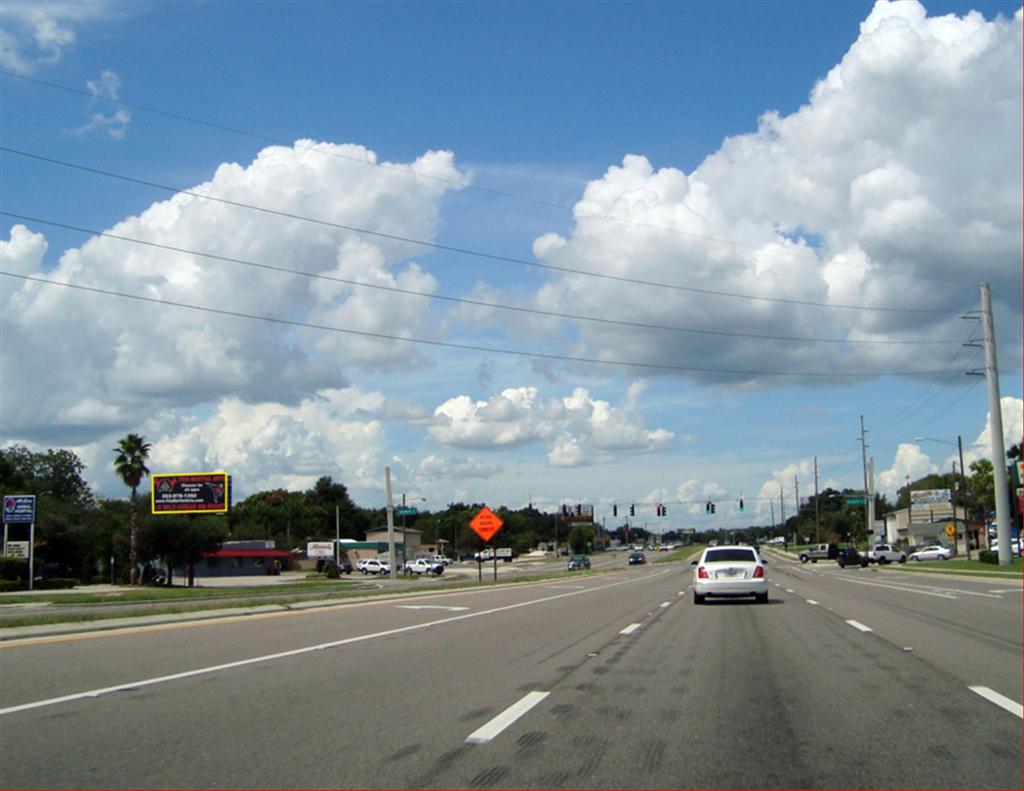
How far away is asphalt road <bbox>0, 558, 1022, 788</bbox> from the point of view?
24.7 ft

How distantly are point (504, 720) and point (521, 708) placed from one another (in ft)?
2.24

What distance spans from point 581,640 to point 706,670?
4.64 meters

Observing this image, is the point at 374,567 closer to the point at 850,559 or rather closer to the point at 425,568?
the point at 425,568

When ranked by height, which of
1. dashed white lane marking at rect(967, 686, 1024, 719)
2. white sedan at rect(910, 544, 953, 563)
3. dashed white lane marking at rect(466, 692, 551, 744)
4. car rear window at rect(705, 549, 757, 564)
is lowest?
white sedan at rect(910, 544, 953, 563)

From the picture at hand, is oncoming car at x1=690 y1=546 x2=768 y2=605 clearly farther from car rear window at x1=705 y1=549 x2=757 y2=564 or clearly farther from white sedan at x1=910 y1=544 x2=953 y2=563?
white sedan at x1=910 y1=544 x2=953 y2=563

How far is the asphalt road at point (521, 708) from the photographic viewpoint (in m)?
7.54

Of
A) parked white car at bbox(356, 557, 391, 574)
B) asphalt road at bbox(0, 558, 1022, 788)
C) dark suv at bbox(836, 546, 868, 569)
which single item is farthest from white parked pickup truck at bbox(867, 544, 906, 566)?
asphalt road at bbox(0, 558, 1022, 788)

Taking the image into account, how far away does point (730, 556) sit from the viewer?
90.3 ft

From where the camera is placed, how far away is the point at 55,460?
14775cm

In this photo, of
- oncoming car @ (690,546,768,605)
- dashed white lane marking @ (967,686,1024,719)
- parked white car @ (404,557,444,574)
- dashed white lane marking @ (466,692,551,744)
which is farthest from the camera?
parked white car @ (404,557,444,574)

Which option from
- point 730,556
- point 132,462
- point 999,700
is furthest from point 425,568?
point 999,700

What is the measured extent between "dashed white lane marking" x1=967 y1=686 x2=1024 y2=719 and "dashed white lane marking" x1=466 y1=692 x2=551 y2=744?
4.47 m

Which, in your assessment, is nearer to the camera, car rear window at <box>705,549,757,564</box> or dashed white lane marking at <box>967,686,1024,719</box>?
dashed white lane marking at <box>967,686,1024,719</box>

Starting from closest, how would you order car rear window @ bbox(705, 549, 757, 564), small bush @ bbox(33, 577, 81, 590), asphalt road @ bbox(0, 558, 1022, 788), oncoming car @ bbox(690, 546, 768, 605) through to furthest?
asphalt road @ bbox(0, 558, 1022, 788), oncoming car @ bbox(690, 546, 768, 605), car rear window @ bbox(705, 549, 757, 564), small bush @ bbox(33, 577, 81, 590)
